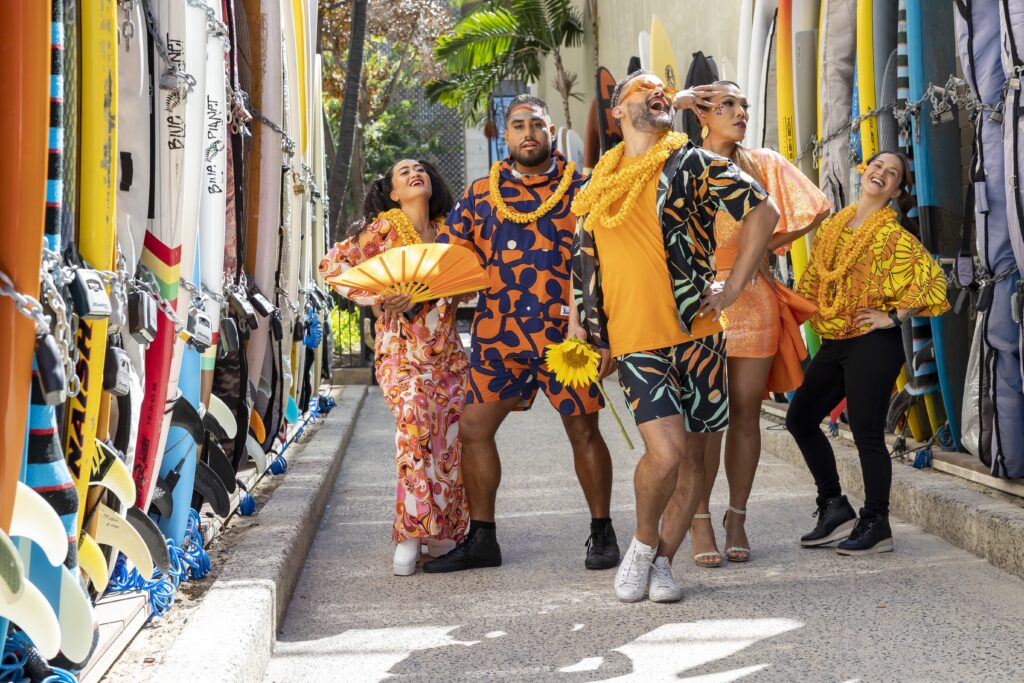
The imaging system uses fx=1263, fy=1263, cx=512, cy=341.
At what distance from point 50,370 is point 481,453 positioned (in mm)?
2569

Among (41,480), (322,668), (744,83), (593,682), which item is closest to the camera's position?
(41,480)

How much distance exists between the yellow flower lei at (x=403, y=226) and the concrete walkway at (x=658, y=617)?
1.24m

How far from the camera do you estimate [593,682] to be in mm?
3262

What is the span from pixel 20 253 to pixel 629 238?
2132mm

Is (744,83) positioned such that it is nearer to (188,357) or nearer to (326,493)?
(326,493)

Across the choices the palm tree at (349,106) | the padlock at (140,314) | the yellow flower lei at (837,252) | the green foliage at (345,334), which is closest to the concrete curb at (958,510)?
the yellow flower lei at (837,252)

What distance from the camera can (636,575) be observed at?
13.4 feet

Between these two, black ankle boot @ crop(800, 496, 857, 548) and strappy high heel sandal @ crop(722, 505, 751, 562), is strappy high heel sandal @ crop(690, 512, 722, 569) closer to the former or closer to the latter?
strappy high heel sandal @ crop(722, 505, 751, 562)

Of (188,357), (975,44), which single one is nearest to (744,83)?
(975,44)

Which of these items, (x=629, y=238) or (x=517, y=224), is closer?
(x=629, y=238)

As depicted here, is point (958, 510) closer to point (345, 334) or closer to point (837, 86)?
point (837, 86)

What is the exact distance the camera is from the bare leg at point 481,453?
184 inches

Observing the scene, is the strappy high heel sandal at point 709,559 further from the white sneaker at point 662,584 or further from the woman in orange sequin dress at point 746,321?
the white sneaker at point 662,584

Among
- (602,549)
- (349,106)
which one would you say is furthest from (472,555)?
(349,106)
